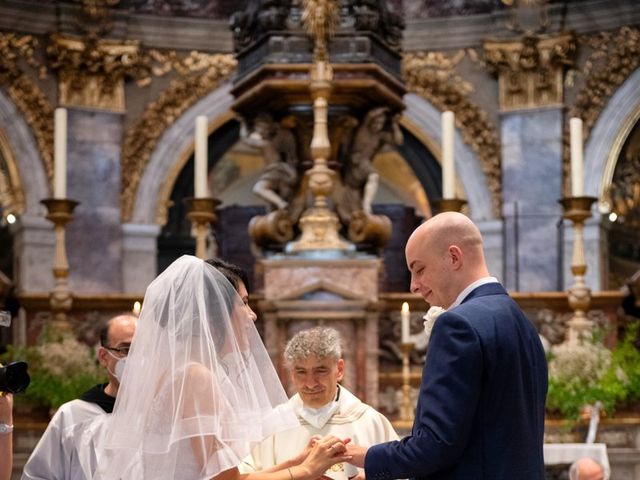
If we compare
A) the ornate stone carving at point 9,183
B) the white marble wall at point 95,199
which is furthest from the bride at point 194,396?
the ornate stone carving at point 9,183

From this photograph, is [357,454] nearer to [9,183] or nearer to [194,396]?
[194,396]

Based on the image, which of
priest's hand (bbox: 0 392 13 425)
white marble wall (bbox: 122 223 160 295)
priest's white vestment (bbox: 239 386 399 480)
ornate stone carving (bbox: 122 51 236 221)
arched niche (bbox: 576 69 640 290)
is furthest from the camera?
ornate stone carving (bbox: 122 51 236 221)

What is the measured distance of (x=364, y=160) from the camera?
26.1 feet

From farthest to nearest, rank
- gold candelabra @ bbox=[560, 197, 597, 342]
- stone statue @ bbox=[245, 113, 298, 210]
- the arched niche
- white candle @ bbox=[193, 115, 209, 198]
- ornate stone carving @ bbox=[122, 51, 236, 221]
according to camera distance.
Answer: ornate stone carving @ bbox=[122, 51, 236, 221], the arched niche, stone statue @ bbox=[245, 113, 298, 210], white candle @ bbox=[193, 115, 209, 198], gold candelabra @ bbox=[560, 197, 597, 342]

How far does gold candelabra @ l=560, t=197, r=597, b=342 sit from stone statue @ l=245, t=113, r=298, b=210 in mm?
1616

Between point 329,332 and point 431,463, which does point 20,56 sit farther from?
point 431,463

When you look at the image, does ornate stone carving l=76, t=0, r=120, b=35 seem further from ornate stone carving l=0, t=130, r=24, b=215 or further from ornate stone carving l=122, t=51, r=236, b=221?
ornate stone carving l=0, t=130, r=24, b=215

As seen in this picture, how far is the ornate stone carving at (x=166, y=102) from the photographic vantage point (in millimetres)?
13797

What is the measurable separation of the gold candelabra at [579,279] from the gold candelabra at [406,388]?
93 centimetres

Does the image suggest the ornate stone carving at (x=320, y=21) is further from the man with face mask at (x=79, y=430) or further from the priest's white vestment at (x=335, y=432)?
the priest's white vestment at (x=335, y=432)

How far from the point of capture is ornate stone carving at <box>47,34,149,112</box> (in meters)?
13.4

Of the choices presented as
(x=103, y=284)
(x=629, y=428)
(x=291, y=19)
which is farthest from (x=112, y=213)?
(x=629, y=428)

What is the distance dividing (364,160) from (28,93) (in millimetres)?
6337

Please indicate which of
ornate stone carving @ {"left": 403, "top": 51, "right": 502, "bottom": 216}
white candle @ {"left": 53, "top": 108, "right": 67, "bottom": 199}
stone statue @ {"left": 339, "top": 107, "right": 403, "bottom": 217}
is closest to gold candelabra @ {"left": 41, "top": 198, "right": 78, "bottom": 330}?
white candle @ {"left": 53, "top": 108, "right": 67, "bottom": 199}
